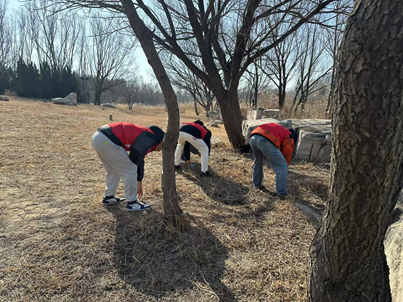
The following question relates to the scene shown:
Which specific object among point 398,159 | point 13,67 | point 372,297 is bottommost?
point 372,297

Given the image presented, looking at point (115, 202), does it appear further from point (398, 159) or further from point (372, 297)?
point (398, 159)

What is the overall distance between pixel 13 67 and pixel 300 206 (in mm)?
31872

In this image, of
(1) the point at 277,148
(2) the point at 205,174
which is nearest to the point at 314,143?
(1) the point at 277,148

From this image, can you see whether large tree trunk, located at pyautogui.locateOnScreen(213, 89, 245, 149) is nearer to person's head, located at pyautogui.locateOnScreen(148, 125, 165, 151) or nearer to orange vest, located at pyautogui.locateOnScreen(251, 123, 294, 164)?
orange vest, located at pyautogui.locateOnScreen(251, 123, 294, 164)

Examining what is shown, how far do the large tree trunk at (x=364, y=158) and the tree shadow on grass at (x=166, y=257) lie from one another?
3.03 feet

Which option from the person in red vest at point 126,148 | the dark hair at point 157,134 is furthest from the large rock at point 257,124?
the person in red vest at point 126,148

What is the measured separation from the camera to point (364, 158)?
1.34m

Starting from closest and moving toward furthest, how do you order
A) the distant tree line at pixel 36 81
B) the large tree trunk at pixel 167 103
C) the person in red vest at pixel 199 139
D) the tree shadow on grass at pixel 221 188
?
the large tree trunk at pixel 167 103 < the tree shadow on grass at pixel 221 188 < the person in red vest at pixel 199 139 < the distant tree line at pixel 36 81

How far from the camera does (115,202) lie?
368 centimetres

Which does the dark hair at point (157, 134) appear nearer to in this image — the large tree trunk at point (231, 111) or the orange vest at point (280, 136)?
the orange vest at point (280, 136)

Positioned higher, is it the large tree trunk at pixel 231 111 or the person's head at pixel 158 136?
the large tree trunk at pixel 231 111

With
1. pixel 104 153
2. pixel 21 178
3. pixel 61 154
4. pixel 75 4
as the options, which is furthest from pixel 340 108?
pixel 61 154

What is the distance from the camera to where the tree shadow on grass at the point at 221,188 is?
4.06m

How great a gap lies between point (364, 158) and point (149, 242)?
2204 mm
